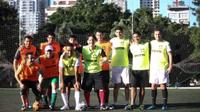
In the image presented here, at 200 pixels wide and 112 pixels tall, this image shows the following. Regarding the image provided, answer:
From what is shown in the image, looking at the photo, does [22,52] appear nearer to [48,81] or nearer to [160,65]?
[48,81]

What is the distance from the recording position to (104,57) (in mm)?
9977

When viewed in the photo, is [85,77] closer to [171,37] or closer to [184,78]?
[184,78]

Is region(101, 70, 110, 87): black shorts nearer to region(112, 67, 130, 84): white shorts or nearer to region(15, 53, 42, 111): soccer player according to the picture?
region(112, 67, 130, 84): white shorts

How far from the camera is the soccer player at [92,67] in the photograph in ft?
32.8

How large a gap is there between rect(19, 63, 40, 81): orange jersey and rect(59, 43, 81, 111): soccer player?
0.50 metres

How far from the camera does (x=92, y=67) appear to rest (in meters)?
10.1

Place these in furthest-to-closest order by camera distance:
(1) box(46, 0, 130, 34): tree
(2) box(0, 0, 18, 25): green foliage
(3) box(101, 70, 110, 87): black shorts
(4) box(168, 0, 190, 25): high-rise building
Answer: (4) box(168, 0, 190, 25): high-rise building → (1) box(46, 0, 130, 34): tree → (2) box(0, 0, 18, 25): green foliage → (3) box(101, 70, 110, 87): black shorts

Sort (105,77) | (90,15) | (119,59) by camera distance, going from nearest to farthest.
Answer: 1. (105,77)
2. (119,59)
3. (90,15)

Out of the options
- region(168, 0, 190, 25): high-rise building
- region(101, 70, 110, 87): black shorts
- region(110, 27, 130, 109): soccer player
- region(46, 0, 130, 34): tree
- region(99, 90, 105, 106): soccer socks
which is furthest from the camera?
region(168, 0, 190, 25): high-rise building

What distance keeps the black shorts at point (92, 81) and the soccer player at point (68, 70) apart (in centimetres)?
19

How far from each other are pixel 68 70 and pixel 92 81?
517 millimetres

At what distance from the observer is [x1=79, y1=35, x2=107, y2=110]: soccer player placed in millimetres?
9992

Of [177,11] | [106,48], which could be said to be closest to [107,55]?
[106,48]

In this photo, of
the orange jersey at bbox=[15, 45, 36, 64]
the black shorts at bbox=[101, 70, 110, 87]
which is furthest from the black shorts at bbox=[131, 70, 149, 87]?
the orange jersey at bbox=[15, 45, 36, 64]
